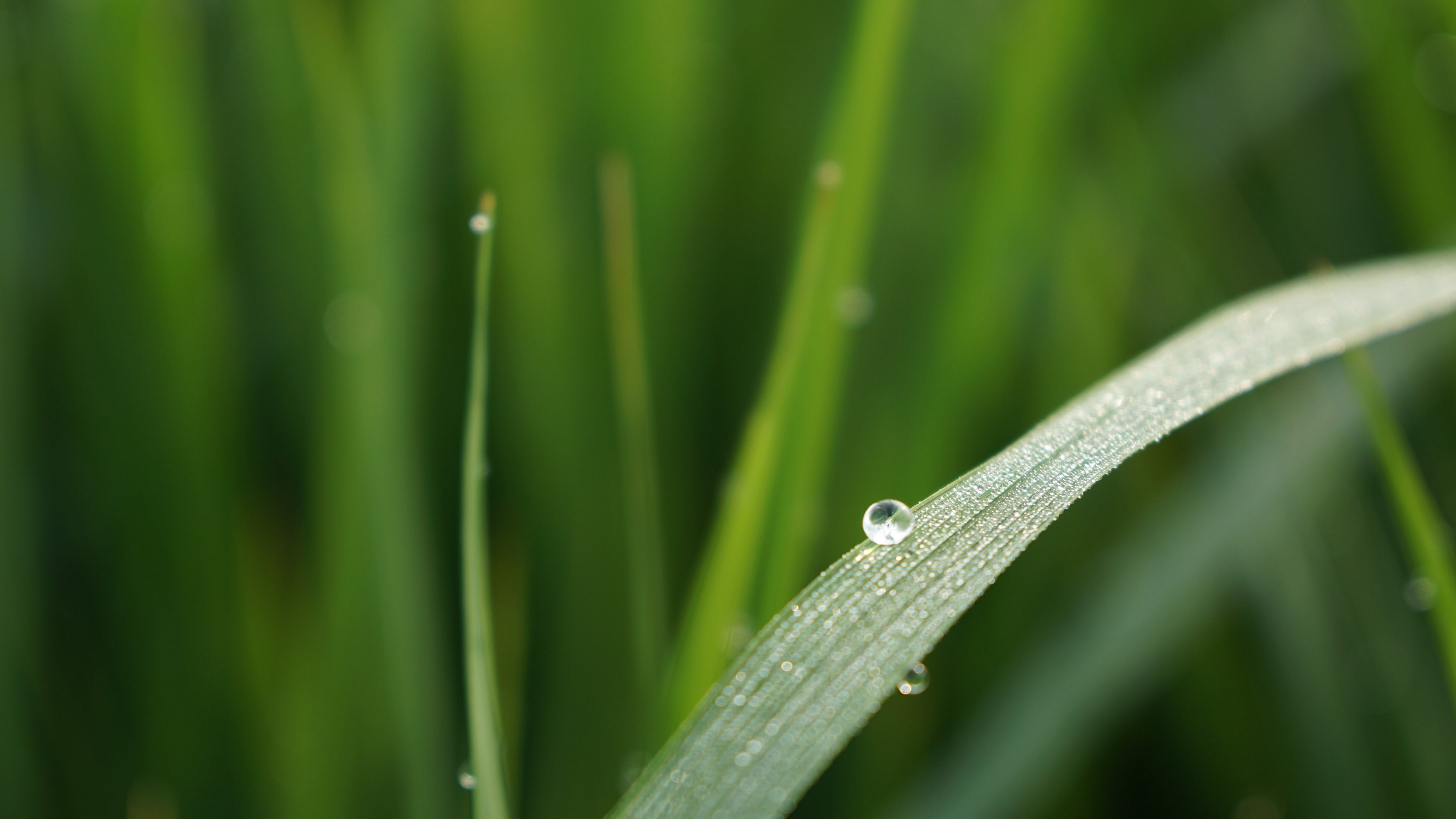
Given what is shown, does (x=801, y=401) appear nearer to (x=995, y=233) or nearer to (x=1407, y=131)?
(x=995, y=233)

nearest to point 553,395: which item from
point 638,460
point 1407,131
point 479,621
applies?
point 638,460

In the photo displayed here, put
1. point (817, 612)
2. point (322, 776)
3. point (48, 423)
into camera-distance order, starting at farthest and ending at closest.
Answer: point (48, 423) < point (322, 776) < point (817, 612)

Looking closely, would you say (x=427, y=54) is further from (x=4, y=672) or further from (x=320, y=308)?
(x=4, y=672)

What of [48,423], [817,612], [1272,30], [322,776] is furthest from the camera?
[1272,30]

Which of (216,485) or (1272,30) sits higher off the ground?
(1272,30)

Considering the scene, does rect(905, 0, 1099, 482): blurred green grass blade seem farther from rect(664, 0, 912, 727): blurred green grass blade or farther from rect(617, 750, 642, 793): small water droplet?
rect(617, 750, 642, 793): small water droplet

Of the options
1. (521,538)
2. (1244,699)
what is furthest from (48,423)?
(1244,699)

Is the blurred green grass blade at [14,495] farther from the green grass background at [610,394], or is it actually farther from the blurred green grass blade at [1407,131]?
the blurred green grass blade at [1407,131]
